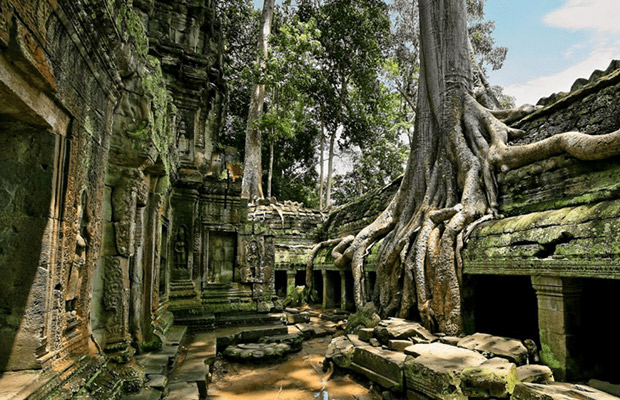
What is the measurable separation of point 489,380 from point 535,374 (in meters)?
0.50

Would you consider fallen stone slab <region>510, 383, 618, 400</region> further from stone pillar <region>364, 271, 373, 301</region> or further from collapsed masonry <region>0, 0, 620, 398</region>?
stone pillar <region>364, 271, 373, 301</region>

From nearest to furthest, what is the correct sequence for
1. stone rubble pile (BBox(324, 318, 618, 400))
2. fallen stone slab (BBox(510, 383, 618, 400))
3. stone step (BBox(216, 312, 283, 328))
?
fallen stone slab (BBox(510, 383, 618, 400)) < stone rubble pile (BBox(324, 318, 618, 400)) < stone step (BBox(216, 312, 283, 328))

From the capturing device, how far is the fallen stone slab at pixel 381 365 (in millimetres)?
4051

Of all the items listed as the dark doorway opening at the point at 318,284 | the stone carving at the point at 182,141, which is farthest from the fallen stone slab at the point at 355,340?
the dark doorway opening at the point at 318,284

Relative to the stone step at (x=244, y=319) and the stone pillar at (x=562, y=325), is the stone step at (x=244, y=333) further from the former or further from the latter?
the stone pillar at (x=562, y=325)

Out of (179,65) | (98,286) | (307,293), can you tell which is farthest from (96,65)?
(307,293)

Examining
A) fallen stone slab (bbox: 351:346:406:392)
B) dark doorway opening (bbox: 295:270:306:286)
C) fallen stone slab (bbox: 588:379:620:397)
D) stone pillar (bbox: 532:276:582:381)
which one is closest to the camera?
fallen stone slab (bbox: 588:379:620:397)

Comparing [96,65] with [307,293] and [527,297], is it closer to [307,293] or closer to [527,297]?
[527,297]

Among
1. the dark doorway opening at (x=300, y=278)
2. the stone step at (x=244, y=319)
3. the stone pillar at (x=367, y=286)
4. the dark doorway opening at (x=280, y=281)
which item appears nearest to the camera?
the stone step at (x=244, y=319)

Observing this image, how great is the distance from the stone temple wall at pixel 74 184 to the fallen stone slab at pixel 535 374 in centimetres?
334

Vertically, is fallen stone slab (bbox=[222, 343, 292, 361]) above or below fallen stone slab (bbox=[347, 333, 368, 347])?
below

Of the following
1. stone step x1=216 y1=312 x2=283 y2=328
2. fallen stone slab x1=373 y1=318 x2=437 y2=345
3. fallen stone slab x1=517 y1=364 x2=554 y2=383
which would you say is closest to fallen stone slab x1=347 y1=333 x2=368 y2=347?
fallen stone slab x1=373 y1=318 x2=437 y2=345

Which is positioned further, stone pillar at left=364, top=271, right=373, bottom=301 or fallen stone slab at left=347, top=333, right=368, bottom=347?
stone pillar at left=364, top=271, right=373, bottom=301

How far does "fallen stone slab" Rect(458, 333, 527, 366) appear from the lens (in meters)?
3.70
